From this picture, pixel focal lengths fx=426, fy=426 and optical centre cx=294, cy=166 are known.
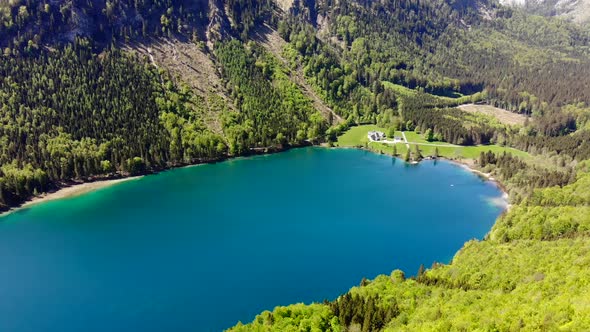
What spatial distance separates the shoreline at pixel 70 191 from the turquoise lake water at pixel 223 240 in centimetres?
316

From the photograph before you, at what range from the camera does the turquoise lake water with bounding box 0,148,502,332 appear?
234 ft

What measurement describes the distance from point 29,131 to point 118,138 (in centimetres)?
2661

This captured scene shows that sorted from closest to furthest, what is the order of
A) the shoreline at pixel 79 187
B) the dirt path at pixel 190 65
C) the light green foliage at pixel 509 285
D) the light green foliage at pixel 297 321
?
the light green foliage at pixel 509 285 < the light green foliage at pixel 297 321 < the shoreline at pixel 79 187 < the dirt path at pixel 190 65

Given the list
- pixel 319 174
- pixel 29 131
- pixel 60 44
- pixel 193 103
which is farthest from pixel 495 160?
pixel 60 44

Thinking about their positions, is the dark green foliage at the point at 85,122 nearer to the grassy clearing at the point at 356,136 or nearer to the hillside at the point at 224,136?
the hillside at the point at 224,136

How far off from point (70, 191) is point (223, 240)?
58.3 meters

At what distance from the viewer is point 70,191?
124375 millimetres

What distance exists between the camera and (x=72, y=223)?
346ft

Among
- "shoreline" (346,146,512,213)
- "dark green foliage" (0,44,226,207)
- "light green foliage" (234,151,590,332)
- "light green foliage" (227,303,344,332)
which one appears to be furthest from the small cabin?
"light green foliage" (227,303,344,332)

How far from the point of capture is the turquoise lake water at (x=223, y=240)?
234 ft

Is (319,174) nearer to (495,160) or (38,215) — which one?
(495,160)

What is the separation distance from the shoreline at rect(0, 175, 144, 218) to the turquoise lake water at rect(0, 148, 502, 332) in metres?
3.16

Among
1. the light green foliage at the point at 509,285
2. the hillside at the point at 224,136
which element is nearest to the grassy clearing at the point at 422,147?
the hillside at the point at 224,136

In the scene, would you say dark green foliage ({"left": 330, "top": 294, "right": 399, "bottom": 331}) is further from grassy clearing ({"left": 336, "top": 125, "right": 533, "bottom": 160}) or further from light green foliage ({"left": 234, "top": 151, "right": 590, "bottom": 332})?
grassy clearing ({"left": 336, "top": 125, "right": 533, "bottom": 160})
